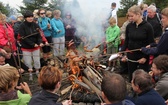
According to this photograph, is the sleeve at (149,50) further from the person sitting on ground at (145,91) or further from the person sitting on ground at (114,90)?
the person sitting on ground at (114,90)

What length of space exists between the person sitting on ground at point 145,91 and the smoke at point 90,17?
5820 mm

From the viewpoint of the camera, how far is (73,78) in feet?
16.8

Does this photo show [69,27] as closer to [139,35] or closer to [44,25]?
[44,25]

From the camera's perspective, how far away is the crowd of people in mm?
2541

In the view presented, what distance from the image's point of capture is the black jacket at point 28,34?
20.6 feet

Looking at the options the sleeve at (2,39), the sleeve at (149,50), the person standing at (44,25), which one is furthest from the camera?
the person standing at (44,25)

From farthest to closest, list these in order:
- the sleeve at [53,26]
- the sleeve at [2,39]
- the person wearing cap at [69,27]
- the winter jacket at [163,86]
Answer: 1. the person wearing cap at [69,27]
2. the sleeve at [53,26]
3. the sleeve at [2,39]
4. the winter jacket at [163,86]

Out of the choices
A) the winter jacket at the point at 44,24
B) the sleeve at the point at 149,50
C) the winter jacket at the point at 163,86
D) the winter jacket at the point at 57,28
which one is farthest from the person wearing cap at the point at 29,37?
the winter jacket at the point at 163,86

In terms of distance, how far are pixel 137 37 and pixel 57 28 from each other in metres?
3.77

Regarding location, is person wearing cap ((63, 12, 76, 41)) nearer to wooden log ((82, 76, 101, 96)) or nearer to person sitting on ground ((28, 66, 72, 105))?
wooden log ((82, 76, 101, 96))

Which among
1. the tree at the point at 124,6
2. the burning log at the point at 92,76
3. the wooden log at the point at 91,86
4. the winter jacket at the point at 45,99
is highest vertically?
the tree at the point at 124,6

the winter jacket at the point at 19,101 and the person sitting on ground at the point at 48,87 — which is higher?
the person sitting on ground at the point at 48,87

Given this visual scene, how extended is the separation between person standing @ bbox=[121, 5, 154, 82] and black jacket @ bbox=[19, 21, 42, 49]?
8.92 ft

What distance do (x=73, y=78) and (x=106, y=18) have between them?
186 inches
